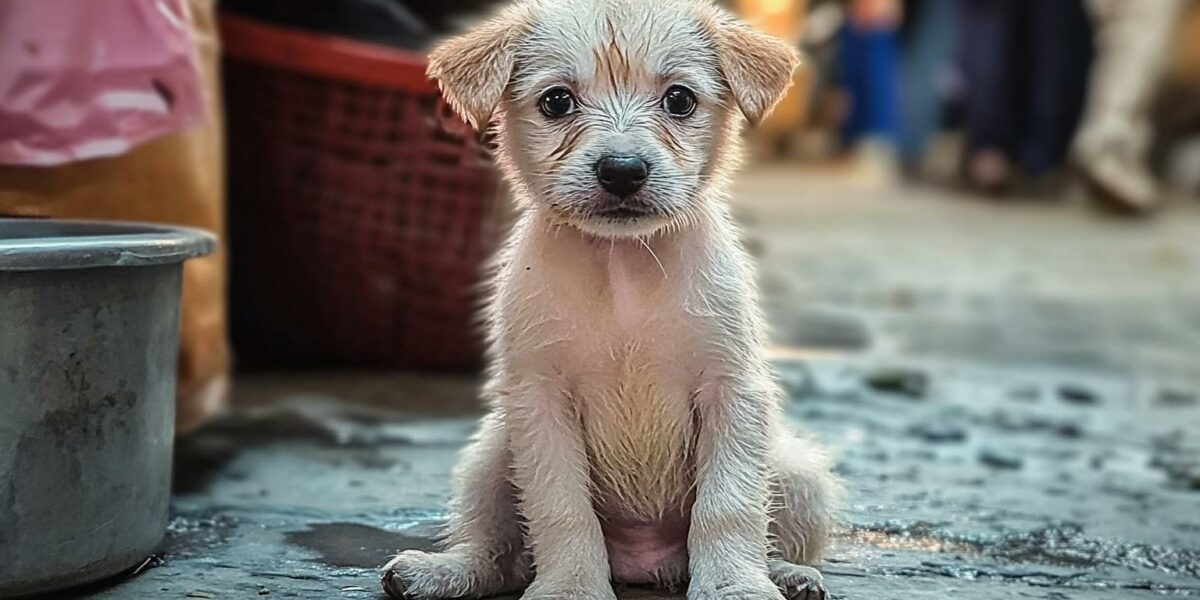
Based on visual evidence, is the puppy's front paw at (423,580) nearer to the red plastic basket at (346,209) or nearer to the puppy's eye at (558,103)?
the puppy's eye at (558,103)

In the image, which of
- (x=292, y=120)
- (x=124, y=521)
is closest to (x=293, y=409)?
(x=292, y=120)

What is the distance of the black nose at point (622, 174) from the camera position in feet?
6.33

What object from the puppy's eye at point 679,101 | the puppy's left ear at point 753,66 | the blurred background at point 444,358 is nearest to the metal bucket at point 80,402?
the blurred background at point 444,358

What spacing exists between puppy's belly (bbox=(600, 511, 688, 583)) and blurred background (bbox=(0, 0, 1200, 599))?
0.97 ft

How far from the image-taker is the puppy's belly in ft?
7.25

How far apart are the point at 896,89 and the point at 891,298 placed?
7.10 m

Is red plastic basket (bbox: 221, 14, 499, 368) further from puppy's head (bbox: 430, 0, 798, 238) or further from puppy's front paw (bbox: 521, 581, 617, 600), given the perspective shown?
puppy's front paw (bbox: 521, 581, 617, 600)

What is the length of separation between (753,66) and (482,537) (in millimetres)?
956

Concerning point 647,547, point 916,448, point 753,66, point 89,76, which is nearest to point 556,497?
point 647,547

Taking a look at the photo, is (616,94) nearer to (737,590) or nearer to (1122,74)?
(737,590)

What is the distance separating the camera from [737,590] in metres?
1.94

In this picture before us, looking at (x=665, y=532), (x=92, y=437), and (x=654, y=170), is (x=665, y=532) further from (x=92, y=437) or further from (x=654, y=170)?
(x=92, y=437)

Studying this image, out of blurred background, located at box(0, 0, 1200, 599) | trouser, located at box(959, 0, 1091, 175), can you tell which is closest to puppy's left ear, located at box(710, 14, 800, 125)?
blurred background, located at box(0, 0, 1200, 599)

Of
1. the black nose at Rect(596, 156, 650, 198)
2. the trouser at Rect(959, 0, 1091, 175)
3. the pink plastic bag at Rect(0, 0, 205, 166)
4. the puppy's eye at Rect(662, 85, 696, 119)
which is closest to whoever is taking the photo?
the black nose at Rect(596, 156, 650, 198)
